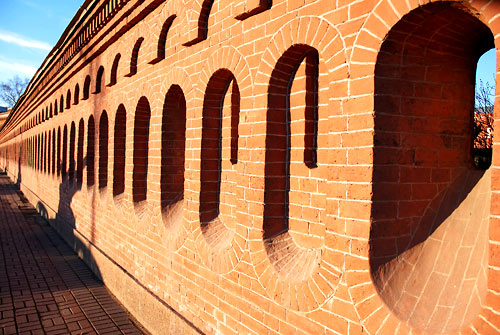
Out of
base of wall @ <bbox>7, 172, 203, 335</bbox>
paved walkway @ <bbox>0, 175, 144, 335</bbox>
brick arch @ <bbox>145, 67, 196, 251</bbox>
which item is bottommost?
paved walkway @ <bbox>0, 175, 144, 335</bbox>

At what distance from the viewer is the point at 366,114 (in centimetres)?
224

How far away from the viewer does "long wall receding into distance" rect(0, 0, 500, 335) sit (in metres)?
2.17

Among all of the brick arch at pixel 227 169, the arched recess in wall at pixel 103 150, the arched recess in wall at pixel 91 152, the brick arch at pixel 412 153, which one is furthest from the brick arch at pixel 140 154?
the brick arch at pixel 412 153

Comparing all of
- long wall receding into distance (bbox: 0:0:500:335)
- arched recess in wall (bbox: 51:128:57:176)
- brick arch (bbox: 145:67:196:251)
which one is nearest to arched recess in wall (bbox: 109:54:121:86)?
long wall receding into distance (bbox: 0:0:500:335)

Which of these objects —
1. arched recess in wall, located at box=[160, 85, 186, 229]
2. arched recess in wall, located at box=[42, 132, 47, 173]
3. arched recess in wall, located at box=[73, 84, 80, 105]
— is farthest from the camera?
arched recess in wall, located at box=[42, 132, 47, 173]

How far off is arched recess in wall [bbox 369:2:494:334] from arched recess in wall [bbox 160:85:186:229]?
9.23 feet

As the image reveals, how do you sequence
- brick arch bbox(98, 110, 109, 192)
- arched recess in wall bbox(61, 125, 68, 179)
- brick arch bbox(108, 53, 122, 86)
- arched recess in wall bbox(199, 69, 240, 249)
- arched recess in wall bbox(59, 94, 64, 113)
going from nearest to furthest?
arched recess in wall bbox(199, 69, 240, 249) < brick arch bbox(108, 53, 122, 86) < brick arch bbox(98, 110, 109, 192) < arched recess in wall bbox(61, 125, 68, 179) < arched recess in wall bbox(59, 94, 64, 113)

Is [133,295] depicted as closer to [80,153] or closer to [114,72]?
[114,72]

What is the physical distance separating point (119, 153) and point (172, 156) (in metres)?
1.92

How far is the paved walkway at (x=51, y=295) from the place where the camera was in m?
4.71

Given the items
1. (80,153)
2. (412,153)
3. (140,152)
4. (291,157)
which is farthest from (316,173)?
(80,153)

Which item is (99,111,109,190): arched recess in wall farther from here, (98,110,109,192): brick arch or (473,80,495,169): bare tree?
(473,80,495,169): bare tree

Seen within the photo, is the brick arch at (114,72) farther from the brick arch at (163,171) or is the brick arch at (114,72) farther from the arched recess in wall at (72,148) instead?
the arched recess in wall at (72,148)

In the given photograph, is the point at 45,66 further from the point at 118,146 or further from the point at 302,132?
the point at 302,132
